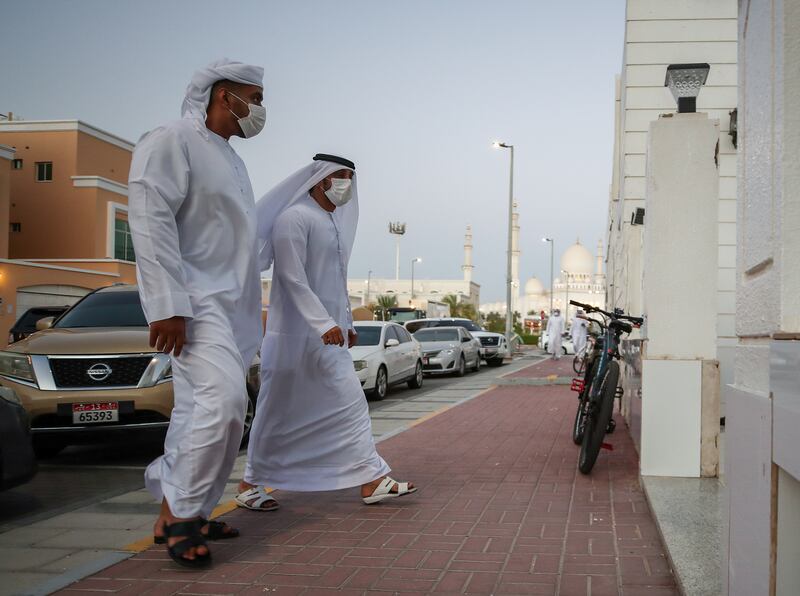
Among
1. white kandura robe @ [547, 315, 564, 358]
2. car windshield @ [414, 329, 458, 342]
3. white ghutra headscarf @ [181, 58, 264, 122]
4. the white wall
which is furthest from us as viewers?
white kandura robe @ [547, 315, 564, 358]

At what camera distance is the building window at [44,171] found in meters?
40.3

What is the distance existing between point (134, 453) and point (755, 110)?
7234mm

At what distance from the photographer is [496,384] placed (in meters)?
16.9

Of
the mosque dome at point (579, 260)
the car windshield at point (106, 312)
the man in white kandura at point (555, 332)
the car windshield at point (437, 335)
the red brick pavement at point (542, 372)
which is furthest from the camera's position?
the mosque dome at point (579, 260)

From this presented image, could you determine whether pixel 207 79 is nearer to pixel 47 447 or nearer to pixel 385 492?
pixel 385 492

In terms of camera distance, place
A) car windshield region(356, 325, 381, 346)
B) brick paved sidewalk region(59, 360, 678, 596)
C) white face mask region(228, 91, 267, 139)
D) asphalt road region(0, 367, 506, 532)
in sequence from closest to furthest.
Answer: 1. brick paved sidewalk region(59, 360, 678, 596)
2. white face mask region(228, 91, 267, 139)
3. asphalt road region(0, 367, 506, 532)
4. car windshield region(356, 325, 381, 346)

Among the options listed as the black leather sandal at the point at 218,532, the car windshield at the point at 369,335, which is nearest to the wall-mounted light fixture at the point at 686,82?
the black leather sandal at the point at 218,532

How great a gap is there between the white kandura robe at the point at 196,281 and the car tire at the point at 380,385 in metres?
10.8

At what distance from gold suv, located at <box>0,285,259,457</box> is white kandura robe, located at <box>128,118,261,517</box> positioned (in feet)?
10.6

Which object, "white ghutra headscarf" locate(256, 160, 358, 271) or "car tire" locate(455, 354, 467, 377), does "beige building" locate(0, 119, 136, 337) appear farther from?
"white ghutra headscarf" locate(256, 160, 358, 271)

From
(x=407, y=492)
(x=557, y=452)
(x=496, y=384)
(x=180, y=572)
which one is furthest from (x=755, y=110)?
(x=496, y=384)

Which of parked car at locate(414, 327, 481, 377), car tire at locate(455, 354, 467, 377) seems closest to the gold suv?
parked car at locate(414, 327, 481, 377)

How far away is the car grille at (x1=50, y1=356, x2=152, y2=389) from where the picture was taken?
24.5 feet

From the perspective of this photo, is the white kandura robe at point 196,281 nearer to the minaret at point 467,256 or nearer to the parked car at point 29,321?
the parked car at point 29,321
